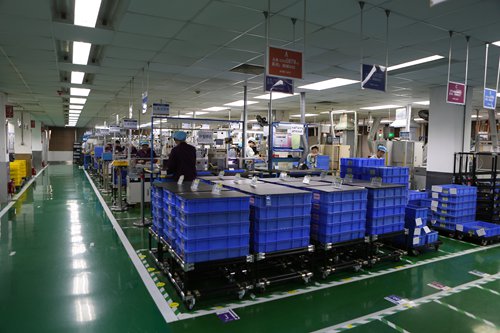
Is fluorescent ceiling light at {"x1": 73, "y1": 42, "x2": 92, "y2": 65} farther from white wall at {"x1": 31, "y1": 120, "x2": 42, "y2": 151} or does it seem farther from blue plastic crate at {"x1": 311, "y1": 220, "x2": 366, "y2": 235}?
white wall at {"x1": 31, "y1": 120, "x2": 42, "y2": 151}

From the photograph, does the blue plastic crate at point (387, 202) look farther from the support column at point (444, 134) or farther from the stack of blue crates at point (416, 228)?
the support column at point (444, 134)

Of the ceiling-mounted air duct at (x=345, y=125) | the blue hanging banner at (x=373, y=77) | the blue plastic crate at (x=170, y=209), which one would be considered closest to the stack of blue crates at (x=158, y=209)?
the blue plastic crate at (x=170, y=209)

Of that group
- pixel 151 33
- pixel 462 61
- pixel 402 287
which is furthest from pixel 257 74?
pixel 402 287

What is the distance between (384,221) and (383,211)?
15 centimetres

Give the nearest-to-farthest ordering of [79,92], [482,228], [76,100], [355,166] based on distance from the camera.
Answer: [355,166]
[482,228]
[79,92]
[76,100]

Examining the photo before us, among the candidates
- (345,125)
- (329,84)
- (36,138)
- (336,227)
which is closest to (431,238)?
(336,227)

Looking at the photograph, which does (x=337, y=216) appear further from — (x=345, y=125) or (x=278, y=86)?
(x=345, y=125)

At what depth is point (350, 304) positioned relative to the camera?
3.81 metres

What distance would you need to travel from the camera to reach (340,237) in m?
4.38

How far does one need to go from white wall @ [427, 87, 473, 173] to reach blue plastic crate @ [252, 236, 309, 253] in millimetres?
7190

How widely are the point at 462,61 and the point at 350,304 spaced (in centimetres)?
593

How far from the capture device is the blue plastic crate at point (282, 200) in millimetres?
3869

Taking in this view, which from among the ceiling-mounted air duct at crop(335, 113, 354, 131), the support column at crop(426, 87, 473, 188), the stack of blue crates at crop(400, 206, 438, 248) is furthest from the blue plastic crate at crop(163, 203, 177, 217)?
the ceiling-mounted air duct at crop(335, 113, 354, 131)

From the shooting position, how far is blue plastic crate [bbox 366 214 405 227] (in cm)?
473
